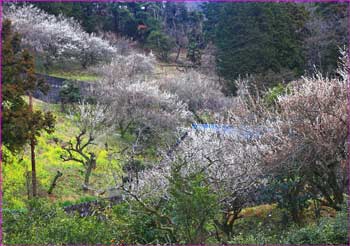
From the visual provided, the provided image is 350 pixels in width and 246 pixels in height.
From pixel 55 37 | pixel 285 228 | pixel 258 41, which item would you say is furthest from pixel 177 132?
pixel 55 37

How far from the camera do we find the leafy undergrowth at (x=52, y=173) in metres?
13.1

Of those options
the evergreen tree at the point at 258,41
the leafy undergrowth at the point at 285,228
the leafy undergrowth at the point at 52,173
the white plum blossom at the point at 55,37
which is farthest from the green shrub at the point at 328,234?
the white plum blossom at the point at 55,37

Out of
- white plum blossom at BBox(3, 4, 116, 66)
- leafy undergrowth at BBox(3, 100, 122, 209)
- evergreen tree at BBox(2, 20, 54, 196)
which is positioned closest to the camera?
evergreen tree at BBox(2, 20, 54, 196)

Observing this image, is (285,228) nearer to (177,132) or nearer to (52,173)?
(177,132)

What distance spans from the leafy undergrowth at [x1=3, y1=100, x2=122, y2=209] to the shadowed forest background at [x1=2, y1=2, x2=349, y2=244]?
0.21 feet

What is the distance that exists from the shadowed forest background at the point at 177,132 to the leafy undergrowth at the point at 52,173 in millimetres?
64

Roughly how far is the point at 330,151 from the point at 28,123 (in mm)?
6354

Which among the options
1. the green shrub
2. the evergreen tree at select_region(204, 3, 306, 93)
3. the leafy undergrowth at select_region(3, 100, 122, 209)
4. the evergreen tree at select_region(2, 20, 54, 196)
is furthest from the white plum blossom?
the green shrub

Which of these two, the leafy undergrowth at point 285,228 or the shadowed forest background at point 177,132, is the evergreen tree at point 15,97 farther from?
the leafy undergrowth at point 285,228

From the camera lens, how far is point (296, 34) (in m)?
26.6

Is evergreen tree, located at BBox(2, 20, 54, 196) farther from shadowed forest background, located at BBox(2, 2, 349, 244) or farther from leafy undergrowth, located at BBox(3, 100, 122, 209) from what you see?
leafy undergrowth, located at BBox(3, 100, 122, 209)

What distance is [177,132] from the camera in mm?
17078

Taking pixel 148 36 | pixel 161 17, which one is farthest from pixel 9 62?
pixel 161 17

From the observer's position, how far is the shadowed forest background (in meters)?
7.37
